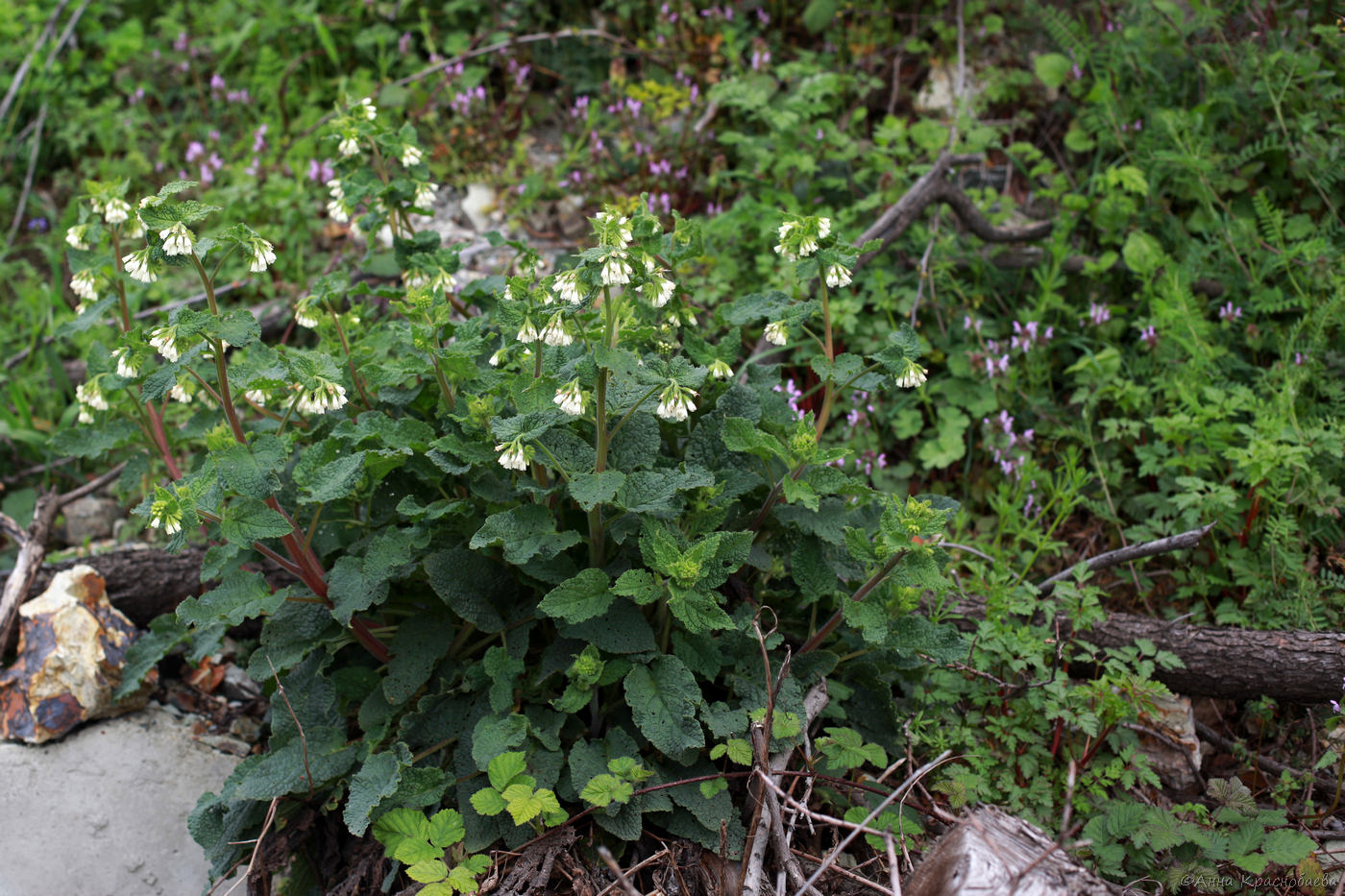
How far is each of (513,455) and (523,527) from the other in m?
0.27

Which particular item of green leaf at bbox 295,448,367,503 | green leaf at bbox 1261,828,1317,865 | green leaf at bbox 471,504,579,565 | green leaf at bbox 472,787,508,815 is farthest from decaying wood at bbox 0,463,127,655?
green leaf at bbox 1261,828,1317,865

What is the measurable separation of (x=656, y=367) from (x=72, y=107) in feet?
18.4

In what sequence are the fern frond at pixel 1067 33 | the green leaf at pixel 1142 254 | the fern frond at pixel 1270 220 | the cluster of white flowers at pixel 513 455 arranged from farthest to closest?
the fern frond at pixel 1067 33 < the green leaf at pixel 1142 254 < the fern frond at pixel 1270 220 < the cluster of white flowers at pixel 513 455

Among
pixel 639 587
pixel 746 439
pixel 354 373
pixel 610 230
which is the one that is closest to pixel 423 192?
pixel 354 373

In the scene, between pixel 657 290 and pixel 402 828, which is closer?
pixel 657 290

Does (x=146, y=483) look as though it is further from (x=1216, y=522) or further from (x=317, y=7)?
(x=1216, y=522)

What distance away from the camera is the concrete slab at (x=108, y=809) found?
248cm

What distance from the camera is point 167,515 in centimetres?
199

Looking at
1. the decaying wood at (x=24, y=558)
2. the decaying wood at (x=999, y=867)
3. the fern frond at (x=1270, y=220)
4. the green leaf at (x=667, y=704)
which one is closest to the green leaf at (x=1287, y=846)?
the decaying wood at (x=999, y=867)

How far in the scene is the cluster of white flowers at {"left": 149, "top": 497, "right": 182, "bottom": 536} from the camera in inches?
77.9

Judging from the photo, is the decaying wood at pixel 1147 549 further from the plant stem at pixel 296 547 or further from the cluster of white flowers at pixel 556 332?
the plant stem at pixel 296 547

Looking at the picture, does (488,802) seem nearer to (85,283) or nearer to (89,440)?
(89,440)

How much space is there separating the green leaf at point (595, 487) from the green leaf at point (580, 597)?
0.20m


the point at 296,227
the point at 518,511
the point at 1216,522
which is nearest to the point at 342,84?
the point at 296,227
